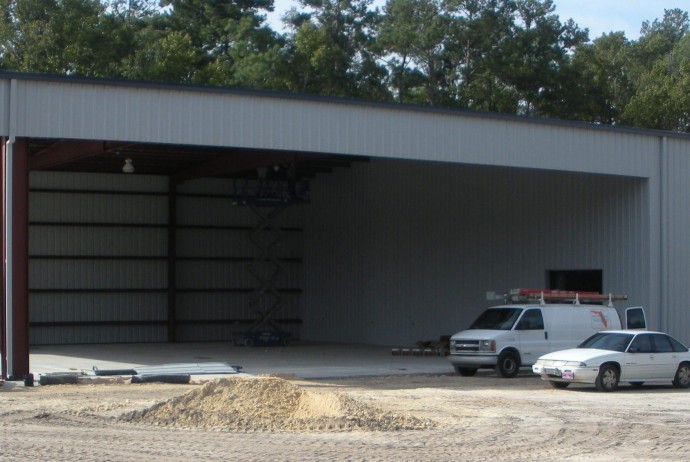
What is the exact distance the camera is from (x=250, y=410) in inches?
653

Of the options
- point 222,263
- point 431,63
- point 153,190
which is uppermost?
point 431,63

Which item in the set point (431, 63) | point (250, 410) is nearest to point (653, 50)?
point (431, 63)

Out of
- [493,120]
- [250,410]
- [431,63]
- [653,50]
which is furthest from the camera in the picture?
[653,50]

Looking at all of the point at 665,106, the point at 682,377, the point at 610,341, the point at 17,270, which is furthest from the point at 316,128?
the point at 665,106

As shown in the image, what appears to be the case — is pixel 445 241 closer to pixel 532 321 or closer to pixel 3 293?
pixel 532 321

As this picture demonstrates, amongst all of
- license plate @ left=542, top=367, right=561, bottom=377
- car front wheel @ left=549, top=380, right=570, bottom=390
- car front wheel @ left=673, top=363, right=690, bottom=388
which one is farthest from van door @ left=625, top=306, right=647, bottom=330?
license plate @ left=542, top=367, right=561, bottom=377

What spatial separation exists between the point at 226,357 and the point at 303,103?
10735mm

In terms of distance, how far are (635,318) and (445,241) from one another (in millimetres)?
10467

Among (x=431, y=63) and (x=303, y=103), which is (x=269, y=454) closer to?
(x=303, y=103)

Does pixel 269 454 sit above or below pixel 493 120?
below

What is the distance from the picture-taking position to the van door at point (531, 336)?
2645 centimetres

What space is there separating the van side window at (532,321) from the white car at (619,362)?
292 cm

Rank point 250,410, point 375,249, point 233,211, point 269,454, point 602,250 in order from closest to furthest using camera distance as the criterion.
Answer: point 269,454 → point 250,410 → point 602,250 → point 375,249 → point 233,211

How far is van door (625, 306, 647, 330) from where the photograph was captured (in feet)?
91.8
